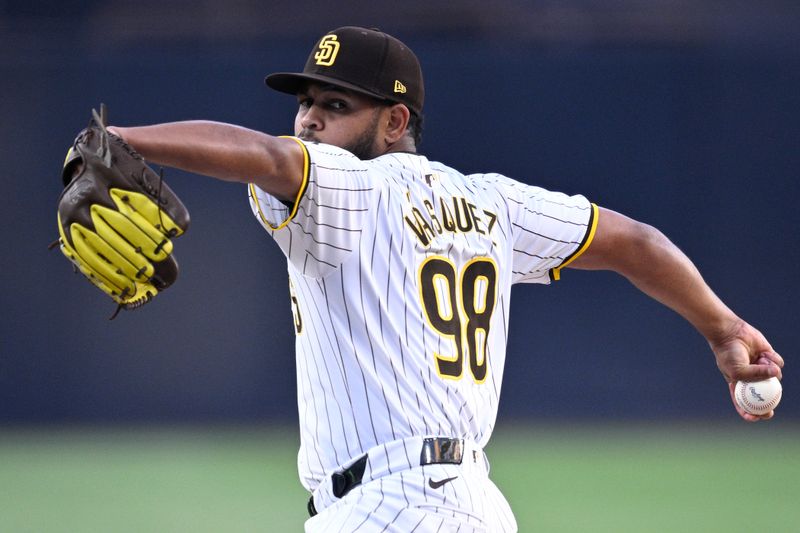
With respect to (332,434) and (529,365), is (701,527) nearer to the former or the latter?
(529,365)

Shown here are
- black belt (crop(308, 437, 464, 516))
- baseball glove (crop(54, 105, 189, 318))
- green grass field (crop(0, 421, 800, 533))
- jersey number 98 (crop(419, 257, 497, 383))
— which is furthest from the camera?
green grass field (crop(0, 421, 800, 533))

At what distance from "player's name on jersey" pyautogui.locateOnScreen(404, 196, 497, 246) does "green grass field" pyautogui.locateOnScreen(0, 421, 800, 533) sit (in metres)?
3.67

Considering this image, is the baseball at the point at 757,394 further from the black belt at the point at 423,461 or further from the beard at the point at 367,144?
the beard at the point at 367,144

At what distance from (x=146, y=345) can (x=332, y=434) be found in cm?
694

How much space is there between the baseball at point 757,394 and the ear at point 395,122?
4.12ft

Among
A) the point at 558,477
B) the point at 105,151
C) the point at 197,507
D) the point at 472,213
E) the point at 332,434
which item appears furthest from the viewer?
the point at 558,477

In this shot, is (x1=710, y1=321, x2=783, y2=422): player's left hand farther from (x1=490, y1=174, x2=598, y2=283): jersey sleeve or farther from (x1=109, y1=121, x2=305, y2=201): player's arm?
(x1=109, y1=121, x2=305, y2=201): player's arm

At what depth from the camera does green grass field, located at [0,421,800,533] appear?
21.3ft

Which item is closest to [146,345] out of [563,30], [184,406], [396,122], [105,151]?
[184,406]

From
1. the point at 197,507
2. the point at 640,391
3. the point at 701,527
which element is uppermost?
the point at 640,391

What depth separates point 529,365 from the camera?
955 cm

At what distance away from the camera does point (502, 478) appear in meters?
7.71

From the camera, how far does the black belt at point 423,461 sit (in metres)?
2.69

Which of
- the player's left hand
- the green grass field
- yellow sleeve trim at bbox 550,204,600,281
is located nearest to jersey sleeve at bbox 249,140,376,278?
yellow sleeve trim at bbox 550,204,600,281
